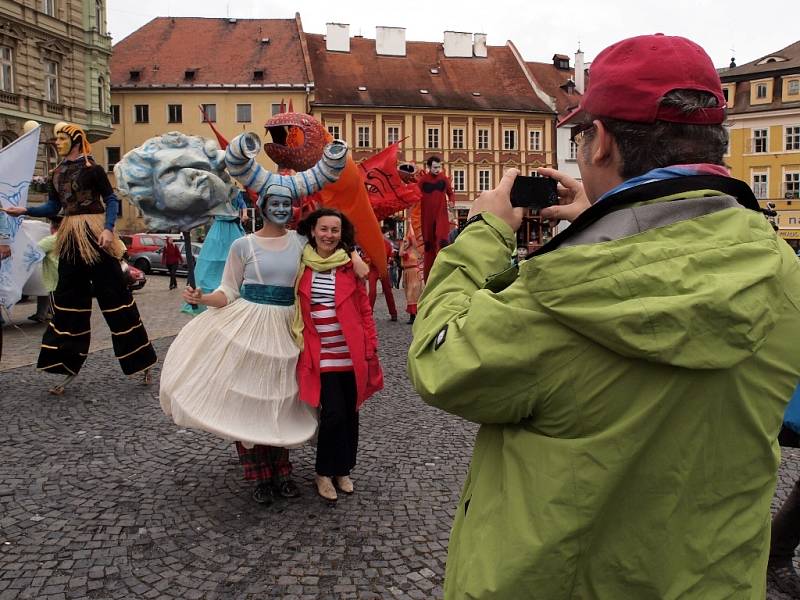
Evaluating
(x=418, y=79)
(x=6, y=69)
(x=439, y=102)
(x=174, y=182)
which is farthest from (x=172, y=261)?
(x=418, y=79)

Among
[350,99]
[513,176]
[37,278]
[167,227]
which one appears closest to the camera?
[513,176]

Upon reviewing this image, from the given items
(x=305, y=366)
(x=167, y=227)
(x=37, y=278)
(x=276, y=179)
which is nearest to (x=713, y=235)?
(x=305, y=366)

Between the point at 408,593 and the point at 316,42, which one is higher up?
the point at 316,42

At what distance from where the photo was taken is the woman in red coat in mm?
4188

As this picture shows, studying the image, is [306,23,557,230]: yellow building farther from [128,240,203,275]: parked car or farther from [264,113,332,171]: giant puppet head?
[264,113,332,171]: giant puppet head

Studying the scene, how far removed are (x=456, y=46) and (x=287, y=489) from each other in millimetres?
50576

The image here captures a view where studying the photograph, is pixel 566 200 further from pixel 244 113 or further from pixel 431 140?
pixel 244 113

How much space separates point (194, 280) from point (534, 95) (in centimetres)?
4904

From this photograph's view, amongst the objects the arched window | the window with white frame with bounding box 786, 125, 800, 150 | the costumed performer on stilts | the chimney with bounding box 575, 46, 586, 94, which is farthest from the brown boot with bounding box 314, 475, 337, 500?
the window with white frame with bounding box 786, 125, 800, 150

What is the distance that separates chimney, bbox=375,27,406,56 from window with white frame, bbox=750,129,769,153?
24570mm

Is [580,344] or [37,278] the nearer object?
[580,344]

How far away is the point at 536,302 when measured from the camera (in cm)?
116

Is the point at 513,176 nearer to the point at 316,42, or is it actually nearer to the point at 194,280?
the point at 194,280

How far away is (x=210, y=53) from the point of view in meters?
48.3
